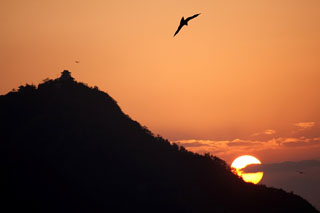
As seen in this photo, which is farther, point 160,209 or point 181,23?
point 160,209

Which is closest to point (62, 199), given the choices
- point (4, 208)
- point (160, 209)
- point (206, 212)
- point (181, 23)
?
point (4, 208)

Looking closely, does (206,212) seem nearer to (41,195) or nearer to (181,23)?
(41,195)

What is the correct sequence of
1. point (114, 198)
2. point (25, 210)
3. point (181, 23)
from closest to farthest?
point (181, 23) < point (25, 210) < point (114, 198)

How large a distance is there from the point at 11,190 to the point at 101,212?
3287 centimetres

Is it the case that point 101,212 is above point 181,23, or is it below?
below

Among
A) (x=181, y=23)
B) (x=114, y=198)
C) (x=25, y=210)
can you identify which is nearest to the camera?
(x=181, y=23)

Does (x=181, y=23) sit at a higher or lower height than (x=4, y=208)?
higher

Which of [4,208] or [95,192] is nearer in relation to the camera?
[4,208]

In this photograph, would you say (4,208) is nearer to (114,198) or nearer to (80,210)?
(80,210)

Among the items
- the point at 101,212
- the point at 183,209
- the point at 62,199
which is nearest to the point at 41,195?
the point at 62,199

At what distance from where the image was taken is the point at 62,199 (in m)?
194

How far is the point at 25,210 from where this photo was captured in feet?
608

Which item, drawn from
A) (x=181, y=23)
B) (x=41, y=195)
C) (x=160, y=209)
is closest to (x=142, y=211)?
(x=160, y=209)

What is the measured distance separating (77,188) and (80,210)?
38.7 ft
